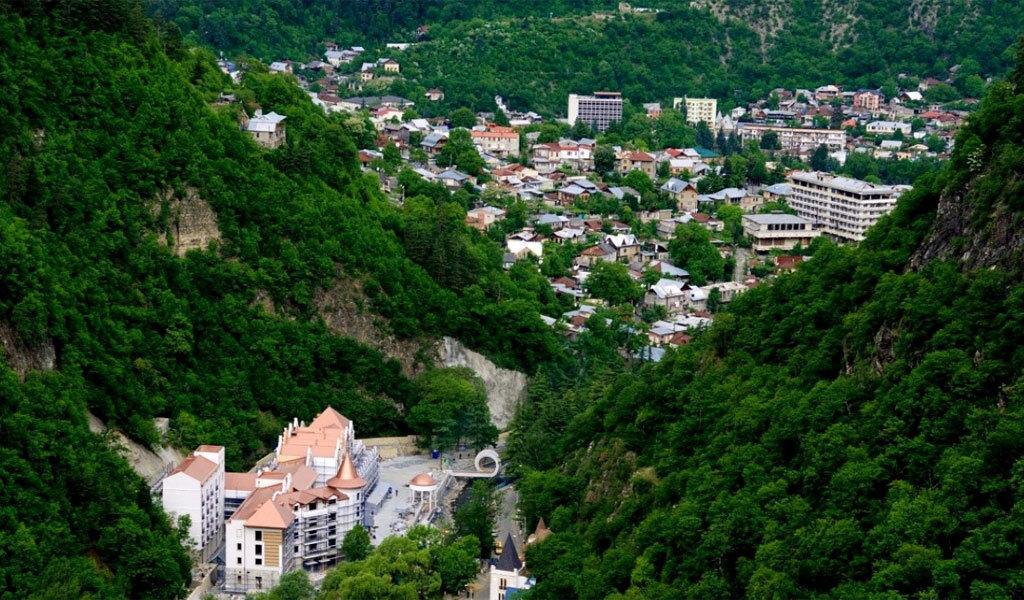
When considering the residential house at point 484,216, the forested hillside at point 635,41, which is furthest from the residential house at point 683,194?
the forested hillside at point 635,41

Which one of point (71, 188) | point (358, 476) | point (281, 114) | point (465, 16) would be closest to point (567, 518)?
point (358, 476)

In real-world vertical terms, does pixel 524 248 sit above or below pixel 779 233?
above

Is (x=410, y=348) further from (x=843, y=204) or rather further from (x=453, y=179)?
(x=843, y=204)

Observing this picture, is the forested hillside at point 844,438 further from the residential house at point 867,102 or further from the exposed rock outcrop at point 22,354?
the residential house at point 867,102

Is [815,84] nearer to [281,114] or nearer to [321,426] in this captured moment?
[281,114]

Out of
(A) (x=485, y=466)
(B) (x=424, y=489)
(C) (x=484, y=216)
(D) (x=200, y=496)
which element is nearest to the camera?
(D) (x=200, y=496)

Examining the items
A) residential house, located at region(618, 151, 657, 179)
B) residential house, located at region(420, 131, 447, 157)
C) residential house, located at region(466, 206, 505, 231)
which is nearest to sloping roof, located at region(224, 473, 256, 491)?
residential house, located at region(466, 206, 505, 231)

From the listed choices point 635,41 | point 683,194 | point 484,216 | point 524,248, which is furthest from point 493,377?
Result: point 635,41
